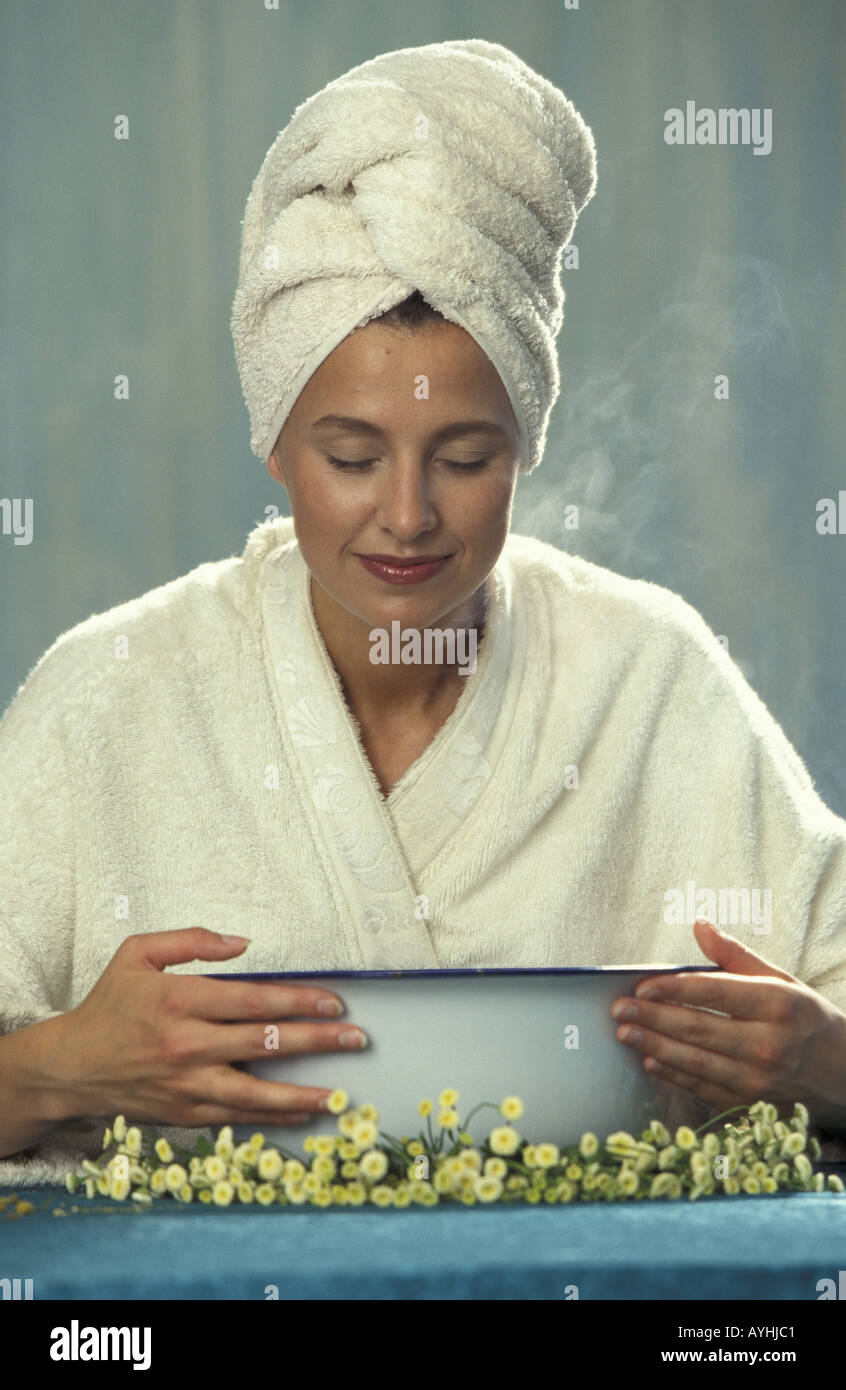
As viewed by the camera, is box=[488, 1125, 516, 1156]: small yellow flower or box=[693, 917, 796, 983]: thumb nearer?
box=[488, 1125, 516, 1156]: small yellow flower

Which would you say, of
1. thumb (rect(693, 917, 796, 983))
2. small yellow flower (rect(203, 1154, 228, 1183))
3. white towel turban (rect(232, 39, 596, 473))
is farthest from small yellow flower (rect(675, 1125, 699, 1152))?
white towel turban (rect(232, 39, 596, 473))

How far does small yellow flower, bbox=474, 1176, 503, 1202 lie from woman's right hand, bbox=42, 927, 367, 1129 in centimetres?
10

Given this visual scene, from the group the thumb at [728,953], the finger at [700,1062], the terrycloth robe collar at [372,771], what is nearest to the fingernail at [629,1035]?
the finger at [700,1062]

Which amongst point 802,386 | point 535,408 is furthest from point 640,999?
point 802,386

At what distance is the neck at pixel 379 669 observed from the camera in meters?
1.45

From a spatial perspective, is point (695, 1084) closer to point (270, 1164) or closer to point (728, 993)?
point (728, 993)

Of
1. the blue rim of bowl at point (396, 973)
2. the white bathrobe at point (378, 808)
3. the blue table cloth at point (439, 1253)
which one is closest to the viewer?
the blue table cloth at point (439, 1253)

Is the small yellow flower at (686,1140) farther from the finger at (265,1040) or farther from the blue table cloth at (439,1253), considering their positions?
Result: the finger at (265,1040)

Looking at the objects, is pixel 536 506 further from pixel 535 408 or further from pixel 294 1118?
pixel 294 1118

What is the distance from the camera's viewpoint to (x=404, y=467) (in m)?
1.21

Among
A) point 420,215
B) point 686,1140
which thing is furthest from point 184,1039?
point 420,215

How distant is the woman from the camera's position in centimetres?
121

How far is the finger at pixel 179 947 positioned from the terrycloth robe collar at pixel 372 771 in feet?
0.98

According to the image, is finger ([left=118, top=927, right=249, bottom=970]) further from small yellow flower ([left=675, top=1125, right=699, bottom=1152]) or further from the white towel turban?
the white towel turban
